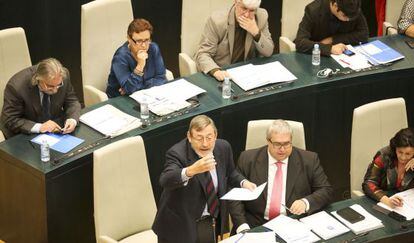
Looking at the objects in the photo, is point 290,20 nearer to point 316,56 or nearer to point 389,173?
point 316,56

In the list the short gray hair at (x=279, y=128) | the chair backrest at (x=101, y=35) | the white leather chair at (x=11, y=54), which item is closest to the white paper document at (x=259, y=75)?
the chair backrest at (x=101, y=35)

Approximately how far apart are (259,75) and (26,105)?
1.78 metres

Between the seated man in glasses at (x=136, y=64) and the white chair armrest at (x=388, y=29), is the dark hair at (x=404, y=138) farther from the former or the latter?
the white chair armrest at (x=388, y=29)

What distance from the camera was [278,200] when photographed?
625 centimetres

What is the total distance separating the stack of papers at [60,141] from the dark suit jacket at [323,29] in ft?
6.96

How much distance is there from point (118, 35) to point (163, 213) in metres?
2.24

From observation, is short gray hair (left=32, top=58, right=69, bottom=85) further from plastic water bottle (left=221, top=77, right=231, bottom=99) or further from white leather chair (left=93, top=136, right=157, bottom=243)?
plastic water bottle (left=221, top=77, right=231, bottom=99)

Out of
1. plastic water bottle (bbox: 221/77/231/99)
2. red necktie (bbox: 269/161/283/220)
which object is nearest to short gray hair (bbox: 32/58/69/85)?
plastic water bottle (bbox: 221/77/231/99)

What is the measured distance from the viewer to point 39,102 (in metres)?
6.66

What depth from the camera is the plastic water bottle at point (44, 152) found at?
625 cm

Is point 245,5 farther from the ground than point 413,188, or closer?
farther from the ground

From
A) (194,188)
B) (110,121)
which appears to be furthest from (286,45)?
(194,188)

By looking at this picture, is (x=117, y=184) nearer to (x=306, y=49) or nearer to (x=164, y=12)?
(x=306, y=49)

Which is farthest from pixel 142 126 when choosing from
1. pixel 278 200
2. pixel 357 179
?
pixel 357 179
